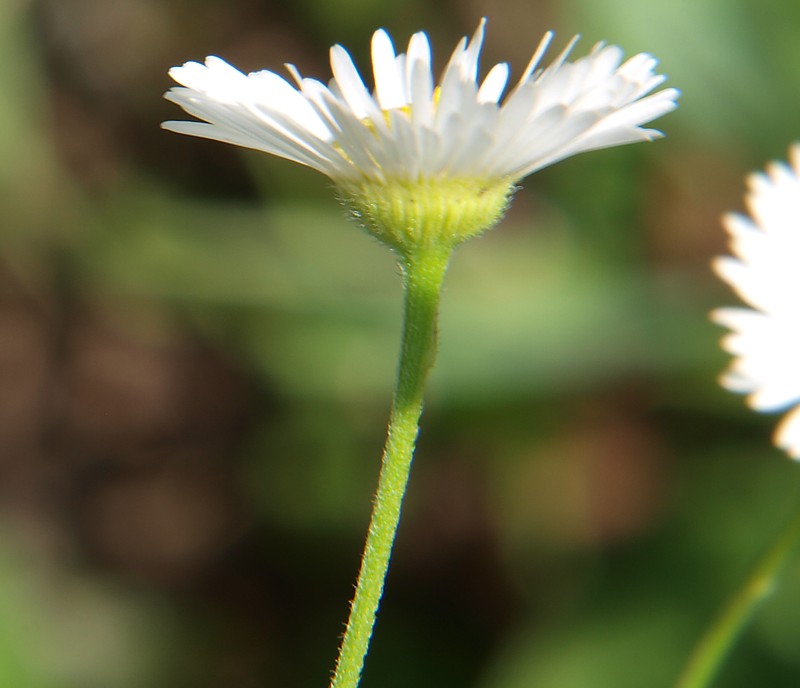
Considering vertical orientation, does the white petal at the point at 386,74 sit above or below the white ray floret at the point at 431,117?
above

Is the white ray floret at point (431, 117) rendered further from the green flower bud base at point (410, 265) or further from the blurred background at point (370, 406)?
the blurred background at point (370, 406)

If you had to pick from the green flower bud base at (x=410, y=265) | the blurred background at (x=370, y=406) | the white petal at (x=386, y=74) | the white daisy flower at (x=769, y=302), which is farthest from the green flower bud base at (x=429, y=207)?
the blurred background at (x=370, y=406)

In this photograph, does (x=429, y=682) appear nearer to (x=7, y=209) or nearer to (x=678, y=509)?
(x=678, y=509)

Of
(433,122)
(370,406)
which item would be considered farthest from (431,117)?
(370,406)

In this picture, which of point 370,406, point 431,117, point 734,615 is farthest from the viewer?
point 370,406

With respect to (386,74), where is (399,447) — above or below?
below

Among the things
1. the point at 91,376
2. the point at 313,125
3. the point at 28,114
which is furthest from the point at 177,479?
the point at 313,125

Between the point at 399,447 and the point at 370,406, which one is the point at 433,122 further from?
the point at 370,406

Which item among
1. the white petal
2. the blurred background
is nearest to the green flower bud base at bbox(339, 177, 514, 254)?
the white petal

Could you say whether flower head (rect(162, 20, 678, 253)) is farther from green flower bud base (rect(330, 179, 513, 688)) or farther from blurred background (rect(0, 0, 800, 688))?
blurred background (rect(0, 0, 800, 688))
